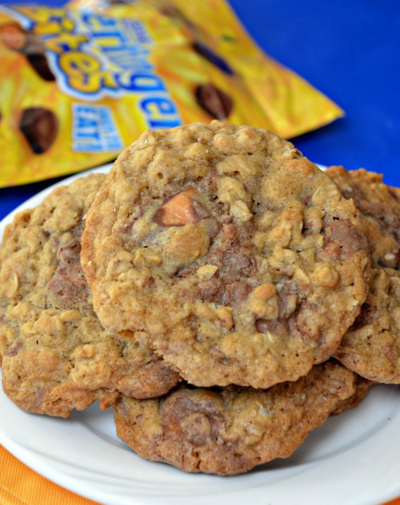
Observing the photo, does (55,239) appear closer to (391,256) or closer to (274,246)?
(274,246)

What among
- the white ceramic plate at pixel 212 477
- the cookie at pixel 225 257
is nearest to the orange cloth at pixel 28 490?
the white ceramic plate at pixel 212 477

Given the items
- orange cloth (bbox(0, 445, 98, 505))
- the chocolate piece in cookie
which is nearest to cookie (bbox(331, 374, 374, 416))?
orange cloth (bbox(0, 445, 98, 505))

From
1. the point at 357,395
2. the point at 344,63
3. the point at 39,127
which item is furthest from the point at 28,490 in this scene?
the point at 344,63

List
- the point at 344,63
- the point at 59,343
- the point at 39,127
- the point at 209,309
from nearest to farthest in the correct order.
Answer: the point at 209,309 < the point at 59,343 < the point at 39,127 < the point at 344,63

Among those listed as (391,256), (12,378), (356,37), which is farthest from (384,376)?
(356,37)

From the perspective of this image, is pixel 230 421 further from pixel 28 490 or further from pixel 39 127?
pixel 39 127
